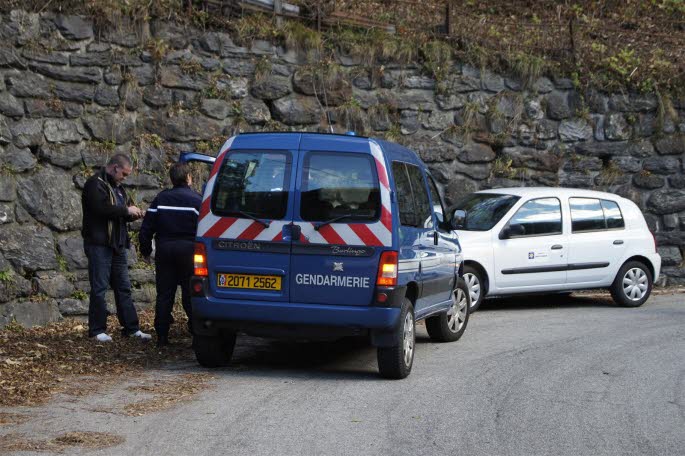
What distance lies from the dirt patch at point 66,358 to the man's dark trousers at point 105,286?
0.19 m

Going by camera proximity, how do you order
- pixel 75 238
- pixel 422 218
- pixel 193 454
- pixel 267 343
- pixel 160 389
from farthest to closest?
1. pixel 75 238
2. pixel 267 343
3. pixel 422 218
4. pixel 160 389
5. pixel 193 454

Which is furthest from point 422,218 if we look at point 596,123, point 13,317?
point 596,123

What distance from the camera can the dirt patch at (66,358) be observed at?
326 inches

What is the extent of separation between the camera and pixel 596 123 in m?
18.0

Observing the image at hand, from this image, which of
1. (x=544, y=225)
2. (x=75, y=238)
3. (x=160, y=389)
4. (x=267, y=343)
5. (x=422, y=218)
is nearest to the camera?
(x=160, y=389)

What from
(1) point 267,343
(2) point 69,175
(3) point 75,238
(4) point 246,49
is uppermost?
(4) point 246,49

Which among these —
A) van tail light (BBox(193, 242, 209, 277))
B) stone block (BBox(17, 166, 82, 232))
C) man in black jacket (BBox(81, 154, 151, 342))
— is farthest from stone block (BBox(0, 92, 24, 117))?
van tail light (BBox(193, 242, 209, 277))

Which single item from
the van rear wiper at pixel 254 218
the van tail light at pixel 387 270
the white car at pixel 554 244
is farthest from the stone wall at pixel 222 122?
the van tail light at pixel 387 270

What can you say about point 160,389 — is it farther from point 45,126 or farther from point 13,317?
point 45,126

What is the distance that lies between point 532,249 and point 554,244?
38cm

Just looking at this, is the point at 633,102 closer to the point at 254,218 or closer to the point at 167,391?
the point at 254,218

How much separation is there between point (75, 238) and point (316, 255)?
4.92 m

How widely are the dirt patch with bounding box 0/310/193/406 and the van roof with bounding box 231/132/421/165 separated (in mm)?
2284

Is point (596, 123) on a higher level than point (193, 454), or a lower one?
higher
